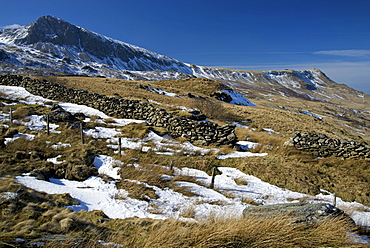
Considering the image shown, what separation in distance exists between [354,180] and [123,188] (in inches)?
361

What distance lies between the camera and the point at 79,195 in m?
5.42

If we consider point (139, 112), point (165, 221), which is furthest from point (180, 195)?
point (139, 112)

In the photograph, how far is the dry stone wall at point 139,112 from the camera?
13.3 metres

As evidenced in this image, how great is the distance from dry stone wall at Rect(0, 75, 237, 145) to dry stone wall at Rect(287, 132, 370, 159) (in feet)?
12.5

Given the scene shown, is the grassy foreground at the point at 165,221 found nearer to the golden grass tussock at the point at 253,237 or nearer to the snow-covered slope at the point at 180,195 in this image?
the golden grass tussock at the point at 253,237

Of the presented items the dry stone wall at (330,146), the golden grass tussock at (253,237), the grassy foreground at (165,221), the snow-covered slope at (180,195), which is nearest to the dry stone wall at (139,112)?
the grassy foreground at (165,221)

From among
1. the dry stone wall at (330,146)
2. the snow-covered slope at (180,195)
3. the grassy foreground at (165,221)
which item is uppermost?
the dry stone wall at (330,146)

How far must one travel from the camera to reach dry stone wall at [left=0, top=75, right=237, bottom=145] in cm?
1330

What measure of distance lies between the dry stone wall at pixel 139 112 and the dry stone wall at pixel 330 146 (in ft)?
12.5

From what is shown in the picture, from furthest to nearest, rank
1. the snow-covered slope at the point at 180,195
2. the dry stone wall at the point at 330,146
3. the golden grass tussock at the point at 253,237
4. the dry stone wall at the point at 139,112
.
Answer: the dry stone wall at the point at 139,112
the dry stone wall at the point at 330,146
the snow-covered slope at the point at 180,195
the golden grass tussock at the point at 253,237

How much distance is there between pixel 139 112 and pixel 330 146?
46.7 feet

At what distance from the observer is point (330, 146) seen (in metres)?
10.8

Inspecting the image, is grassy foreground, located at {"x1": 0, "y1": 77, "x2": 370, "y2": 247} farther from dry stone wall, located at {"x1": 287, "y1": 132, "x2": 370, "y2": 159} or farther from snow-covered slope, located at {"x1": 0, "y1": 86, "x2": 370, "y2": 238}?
dry stone wall, located at {"x1": 287, "y1": 132, "x2": 370, "y2": 159}

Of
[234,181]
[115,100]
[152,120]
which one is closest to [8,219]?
[234,181]
